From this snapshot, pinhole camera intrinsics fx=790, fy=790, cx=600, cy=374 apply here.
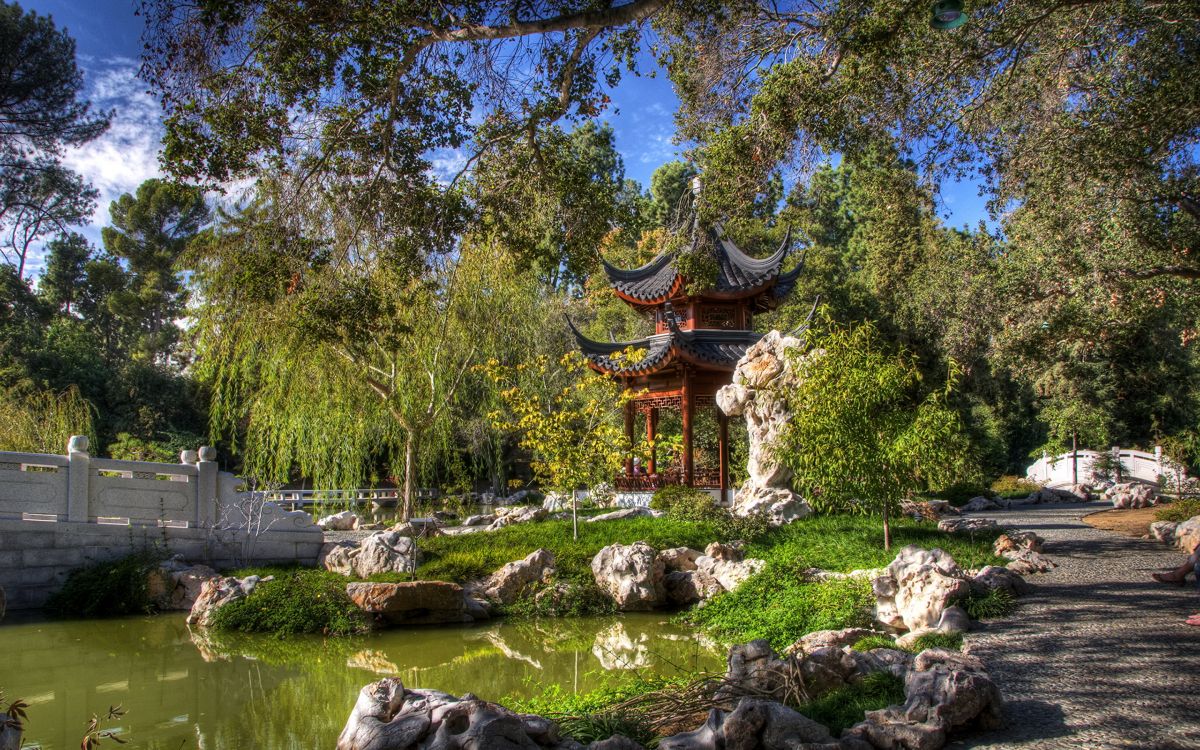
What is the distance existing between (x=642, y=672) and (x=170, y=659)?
4.18 metres

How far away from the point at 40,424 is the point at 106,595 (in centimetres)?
667

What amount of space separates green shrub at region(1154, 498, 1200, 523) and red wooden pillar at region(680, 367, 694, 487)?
284 inches

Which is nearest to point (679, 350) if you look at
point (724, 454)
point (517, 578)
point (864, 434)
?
point (724, 454)

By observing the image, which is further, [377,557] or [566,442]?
[566,442]

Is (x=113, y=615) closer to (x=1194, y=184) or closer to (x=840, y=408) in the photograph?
(x=840, y=408)

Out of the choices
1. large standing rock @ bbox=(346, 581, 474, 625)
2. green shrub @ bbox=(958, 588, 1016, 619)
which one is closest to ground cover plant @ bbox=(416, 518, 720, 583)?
large standing rock @ bbox=(346, 581, 474, 625)

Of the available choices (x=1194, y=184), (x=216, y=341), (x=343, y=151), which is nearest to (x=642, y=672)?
(x=343, y=151)

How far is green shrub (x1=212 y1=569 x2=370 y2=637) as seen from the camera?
308 inches

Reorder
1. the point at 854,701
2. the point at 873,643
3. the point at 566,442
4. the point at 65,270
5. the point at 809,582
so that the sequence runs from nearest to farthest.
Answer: the point at 854,701
the point at 873,643
the point at 809,582
the point at 566,442
the point at 65,270

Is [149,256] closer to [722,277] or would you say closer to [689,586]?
[722,277]

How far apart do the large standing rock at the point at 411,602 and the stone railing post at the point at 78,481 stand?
3776 mm

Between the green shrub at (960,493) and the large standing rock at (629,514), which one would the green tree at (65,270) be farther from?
the green shrub at (960,493)

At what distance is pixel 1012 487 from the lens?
21.4 metres

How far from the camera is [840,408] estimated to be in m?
8.59
